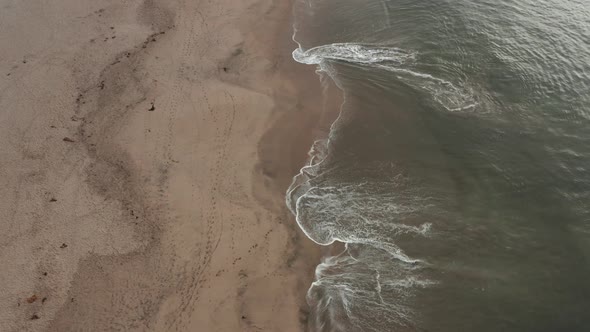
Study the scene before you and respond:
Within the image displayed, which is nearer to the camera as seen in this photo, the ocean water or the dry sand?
the dry sand

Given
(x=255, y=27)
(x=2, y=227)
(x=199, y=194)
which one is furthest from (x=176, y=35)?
(x=2, y=227)

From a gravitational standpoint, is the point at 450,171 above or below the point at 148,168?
below

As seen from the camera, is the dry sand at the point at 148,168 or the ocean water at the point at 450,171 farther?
the ocean water at the point at 450,171

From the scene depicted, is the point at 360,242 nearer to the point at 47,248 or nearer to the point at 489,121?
the point at 489,121

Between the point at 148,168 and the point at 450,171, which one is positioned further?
the point at 450,171
